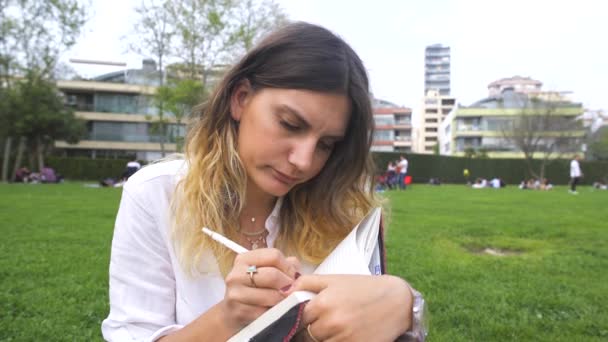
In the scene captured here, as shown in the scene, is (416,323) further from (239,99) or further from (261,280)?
(239,99)

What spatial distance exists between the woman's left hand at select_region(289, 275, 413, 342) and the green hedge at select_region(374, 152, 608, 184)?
31.2 metres

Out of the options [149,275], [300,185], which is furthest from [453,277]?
[149,275]

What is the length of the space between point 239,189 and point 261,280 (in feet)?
1.98

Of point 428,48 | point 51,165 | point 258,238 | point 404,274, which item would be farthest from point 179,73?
point 428,48

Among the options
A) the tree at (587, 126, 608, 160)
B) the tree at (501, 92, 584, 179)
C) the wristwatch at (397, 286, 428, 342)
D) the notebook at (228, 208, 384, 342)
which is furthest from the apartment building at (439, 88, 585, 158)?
the wristwatch at (397, 286, 428, 342)

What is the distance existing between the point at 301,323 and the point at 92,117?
A: 169ft

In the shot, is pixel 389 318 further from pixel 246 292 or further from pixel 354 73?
pixel 354 73

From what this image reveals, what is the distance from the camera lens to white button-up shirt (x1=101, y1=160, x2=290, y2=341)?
52.7 inches

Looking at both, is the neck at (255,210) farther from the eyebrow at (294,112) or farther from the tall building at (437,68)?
the tall building at (437,68)

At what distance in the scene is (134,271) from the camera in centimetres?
136

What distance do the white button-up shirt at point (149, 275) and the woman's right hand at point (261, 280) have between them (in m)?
0.39

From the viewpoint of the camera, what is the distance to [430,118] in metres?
113

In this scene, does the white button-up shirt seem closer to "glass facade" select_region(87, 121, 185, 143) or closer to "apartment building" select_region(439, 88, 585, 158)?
"glass facade" select_region(87, 121, 185, 143)

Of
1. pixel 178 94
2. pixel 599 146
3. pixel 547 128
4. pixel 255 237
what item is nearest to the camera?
pixel 255 237
